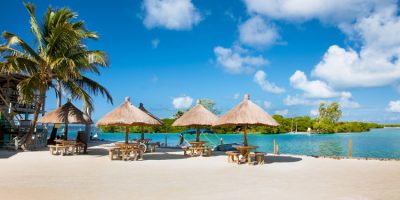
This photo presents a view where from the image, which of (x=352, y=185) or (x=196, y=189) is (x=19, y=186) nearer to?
(x=196, y=189)

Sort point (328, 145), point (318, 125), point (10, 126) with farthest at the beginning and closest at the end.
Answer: point (318, 125) < point (328, 145) < point (10, 126)

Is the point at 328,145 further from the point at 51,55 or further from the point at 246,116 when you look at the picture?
the point at 51,55

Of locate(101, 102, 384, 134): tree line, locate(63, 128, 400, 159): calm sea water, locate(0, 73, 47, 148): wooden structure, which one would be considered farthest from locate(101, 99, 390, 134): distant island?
locate(0, 73, 47, 148): wooden structure

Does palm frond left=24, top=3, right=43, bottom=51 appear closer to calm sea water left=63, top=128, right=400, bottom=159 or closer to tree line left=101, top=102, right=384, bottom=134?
calm sea water left=63, top=128, right=400, bottom=159

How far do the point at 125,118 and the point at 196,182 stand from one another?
18.8 ft

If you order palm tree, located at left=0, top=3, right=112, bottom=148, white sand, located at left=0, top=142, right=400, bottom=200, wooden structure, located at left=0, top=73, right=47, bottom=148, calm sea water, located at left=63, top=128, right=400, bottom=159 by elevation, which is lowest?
calm sea water, located at left=63, top=128, right=400, bottom=159

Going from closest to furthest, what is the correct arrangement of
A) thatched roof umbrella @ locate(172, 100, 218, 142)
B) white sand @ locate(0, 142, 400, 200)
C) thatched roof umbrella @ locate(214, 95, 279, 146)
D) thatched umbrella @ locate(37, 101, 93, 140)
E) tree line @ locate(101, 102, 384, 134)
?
white sand @ locate(0, 142, 400, 200)
thatched roof umbrella @ locate(214, 95, 279, 146)
thatched umbrella @ locate(37, 101, 93, 140)
thatched roof umbrella @ locate(172, 100, 218, 142)
tree line @ locate(101, 102, 384, 134)

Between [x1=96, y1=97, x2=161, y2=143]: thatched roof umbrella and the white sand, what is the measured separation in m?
2.35

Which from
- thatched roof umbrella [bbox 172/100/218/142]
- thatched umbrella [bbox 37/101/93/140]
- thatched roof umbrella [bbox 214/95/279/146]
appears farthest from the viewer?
thatched roof umbrella [bbox 172/100/218/142]

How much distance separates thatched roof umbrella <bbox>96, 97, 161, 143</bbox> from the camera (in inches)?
494

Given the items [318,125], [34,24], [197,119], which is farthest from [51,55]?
[318,125]

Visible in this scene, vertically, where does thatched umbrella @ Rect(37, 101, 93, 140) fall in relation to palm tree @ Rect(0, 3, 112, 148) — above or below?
below

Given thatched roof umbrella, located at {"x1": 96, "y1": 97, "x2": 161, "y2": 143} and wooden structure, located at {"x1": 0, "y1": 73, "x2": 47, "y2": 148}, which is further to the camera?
wooden structure, located at {"x1": 0, "y1": 73, "x2": 47, "y2": 148}

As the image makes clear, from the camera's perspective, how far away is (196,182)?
7695 millimetres
